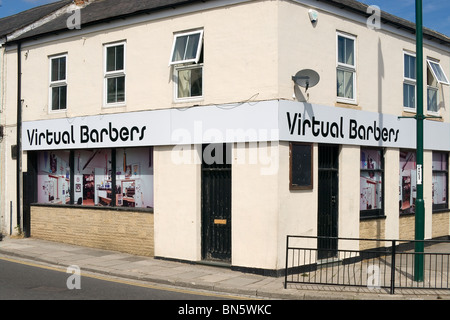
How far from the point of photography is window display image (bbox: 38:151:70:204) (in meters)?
16.3

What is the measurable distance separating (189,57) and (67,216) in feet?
20.5

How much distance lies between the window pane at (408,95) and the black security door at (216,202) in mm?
6019

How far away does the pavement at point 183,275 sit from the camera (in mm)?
9734

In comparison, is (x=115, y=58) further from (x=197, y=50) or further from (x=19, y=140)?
(x=19, y=140)

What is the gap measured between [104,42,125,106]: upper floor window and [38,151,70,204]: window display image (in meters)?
2.70

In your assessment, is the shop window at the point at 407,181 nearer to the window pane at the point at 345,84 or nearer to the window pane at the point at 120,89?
the window pane at the point at 345,84

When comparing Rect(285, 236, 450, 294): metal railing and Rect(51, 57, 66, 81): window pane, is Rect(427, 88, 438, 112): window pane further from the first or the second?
Rect(51, 57, 66, 81): window pane

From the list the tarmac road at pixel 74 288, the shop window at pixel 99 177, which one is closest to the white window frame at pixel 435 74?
the shop window at pixel 99 177

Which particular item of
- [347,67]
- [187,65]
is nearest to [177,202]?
[187,65]

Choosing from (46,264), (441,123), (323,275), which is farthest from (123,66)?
(441,123)

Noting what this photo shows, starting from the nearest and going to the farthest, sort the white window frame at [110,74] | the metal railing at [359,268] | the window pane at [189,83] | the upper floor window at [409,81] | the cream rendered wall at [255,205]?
1. the metal railing at [359,268]
2. the cream rendered wall at [255,205]
3. the window pane at [189,83]
4. the white window frame at [110,74]
5. the upper floor window at [409,81]

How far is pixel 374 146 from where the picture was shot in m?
14.1

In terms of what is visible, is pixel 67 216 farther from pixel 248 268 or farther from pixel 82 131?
pixel 248 268

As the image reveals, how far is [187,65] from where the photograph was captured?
43.2ft
